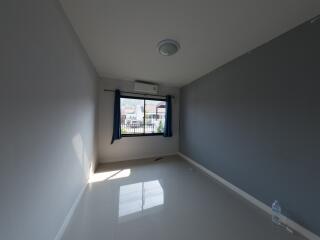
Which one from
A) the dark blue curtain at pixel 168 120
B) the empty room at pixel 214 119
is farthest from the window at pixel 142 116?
the empty room at pixel 214 119

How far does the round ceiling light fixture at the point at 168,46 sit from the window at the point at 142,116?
1.92m

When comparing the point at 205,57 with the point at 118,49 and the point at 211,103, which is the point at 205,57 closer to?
the point at 211,103

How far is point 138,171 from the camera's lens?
114 inches

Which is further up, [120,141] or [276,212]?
[120,141]

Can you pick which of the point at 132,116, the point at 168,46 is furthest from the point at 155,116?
the point at 168,46

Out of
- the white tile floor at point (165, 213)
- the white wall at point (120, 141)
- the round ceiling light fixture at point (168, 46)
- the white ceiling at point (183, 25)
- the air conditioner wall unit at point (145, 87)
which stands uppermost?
the white ceiling at point (183, 25)

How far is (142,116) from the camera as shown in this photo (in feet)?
12.6

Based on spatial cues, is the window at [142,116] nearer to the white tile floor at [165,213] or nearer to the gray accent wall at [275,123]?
the white tile floor at [165,213]

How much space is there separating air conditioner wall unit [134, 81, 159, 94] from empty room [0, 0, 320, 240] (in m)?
0.83

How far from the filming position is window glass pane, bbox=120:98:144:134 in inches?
145

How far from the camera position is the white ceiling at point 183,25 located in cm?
128

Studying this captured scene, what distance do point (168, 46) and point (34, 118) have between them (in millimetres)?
1757

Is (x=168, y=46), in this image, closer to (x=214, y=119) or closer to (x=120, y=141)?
(x=214, y=119)

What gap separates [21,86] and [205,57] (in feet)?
7.78
